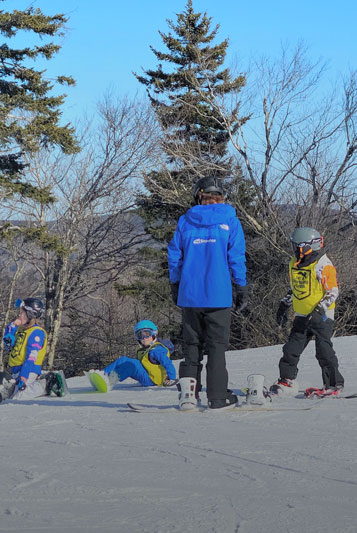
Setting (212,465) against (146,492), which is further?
(212,465)

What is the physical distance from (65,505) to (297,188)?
25096 mm

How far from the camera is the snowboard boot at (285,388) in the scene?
21.3ft

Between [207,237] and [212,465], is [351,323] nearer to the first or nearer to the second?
[207,237]

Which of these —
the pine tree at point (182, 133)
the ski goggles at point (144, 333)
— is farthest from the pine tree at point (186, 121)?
the ski goggles at point (144, 333)

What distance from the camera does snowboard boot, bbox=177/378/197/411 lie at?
5.49 m

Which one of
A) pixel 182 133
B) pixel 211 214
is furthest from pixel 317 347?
pixel 182 133

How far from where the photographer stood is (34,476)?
10.2 ft

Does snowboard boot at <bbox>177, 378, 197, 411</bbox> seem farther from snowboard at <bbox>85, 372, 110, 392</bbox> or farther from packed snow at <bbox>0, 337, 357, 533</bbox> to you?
snowboard at <bbox>85, 372, 110, 392</bbox>

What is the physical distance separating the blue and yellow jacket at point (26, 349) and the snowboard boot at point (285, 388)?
263 cm

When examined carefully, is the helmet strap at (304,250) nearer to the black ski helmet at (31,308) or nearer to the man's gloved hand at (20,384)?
the black ski helmet at (31,308)

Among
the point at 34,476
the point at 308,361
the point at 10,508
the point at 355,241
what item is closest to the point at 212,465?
the point at 34,476

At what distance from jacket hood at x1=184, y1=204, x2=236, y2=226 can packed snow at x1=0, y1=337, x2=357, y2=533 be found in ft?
4.94

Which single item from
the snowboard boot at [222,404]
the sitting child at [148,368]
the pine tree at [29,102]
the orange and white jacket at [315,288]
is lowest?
the snowboard boot at [222,404]

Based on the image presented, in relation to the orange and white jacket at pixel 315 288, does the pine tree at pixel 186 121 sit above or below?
above
